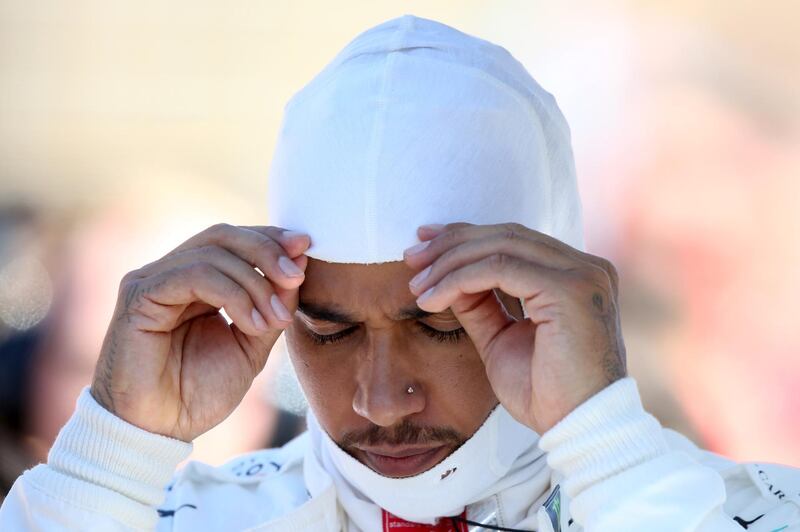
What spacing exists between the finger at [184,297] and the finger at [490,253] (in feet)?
1.24

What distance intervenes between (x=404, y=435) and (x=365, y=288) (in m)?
0.34

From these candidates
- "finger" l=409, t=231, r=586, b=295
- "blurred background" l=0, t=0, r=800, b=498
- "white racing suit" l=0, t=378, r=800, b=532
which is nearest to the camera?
"white racing suit" l=0, t=378, r=800, b=532

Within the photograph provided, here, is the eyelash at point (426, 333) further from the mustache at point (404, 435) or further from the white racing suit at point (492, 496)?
the white racing suit at point (492, 496)

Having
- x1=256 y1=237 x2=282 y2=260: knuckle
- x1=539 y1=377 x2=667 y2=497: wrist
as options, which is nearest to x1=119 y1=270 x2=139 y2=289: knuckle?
x1=256 y1=237 x2=282 y2=260: knuckle

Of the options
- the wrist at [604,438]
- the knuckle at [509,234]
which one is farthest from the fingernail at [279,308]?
the wrist at [604,438]

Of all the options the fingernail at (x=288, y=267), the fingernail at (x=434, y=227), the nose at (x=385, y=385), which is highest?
the fingernail at (x=434, y=227)

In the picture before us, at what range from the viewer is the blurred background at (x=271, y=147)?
5.49 m

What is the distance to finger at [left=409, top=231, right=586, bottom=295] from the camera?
2.30 m

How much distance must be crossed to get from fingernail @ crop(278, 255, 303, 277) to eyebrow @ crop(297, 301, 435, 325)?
138mm

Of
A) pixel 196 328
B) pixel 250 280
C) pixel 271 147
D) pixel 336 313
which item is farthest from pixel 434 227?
pixel 271 147

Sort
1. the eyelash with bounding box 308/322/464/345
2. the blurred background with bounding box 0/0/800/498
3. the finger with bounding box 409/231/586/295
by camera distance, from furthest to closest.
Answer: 1. the blurred background with bounding box 0/0/800/498
2. the eyelash with bounding box 308/322/464/345
3. the finger with bounding box 409/231/586/295

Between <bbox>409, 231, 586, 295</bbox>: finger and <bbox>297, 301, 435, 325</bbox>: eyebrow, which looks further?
<bbox>297, 301, 435, 325</bbox>: eyebrow

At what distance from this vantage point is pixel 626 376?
7.48ft

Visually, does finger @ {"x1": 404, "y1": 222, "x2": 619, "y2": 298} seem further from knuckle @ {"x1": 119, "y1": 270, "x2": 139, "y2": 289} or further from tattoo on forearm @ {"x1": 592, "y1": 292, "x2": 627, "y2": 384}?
knuckle @ {"x1": 119, "y1": 270, "x2": 139, "y2": 289}
